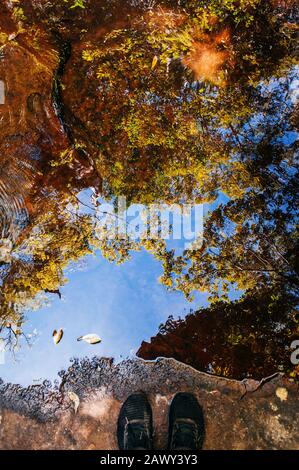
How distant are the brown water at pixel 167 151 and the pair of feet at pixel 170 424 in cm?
33

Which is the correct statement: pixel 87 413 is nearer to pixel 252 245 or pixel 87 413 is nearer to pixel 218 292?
pixel 218 292

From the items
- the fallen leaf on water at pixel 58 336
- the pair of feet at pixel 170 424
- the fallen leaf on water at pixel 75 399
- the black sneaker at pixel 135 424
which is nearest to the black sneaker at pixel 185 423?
the pair of feet at pixel 170 424

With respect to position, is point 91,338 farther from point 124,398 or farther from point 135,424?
point 135,424

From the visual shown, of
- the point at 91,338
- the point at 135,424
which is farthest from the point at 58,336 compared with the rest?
the point at 135,424

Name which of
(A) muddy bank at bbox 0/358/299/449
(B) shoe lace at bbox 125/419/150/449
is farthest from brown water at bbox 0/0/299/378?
(B) shoe lace at bbox 125/419/150/449

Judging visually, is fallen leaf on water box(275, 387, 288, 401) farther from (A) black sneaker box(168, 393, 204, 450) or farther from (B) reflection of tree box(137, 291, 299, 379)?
(A) black sneaker box(168, 393, 204, 450)

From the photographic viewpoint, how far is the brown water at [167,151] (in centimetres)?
283

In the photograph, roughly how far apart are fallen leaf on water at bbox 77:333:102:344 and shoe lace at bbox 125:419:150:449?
0.68m

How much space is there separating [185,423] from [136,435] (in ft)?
1.34

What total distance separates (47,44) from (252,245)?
245cm

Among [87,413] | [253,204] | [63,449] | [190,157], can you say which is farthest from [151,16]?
[63,449]

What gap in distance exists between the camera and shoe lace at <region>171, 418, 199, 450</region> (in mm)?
2688

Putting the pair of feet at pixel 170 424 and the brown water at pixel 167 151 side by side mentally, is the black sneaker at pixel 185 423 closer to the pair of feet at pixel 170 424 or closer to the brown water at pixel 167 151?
the pair of feet at pixel 170 424

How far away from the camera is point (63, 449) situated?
2818 mm
